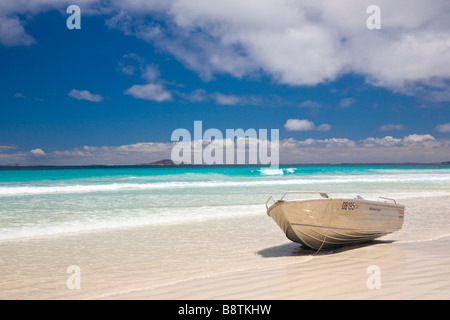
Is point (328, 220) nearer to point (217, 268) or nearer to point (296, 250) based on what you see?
point (296, 250)

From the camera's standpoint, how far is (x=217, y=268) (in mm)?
5984

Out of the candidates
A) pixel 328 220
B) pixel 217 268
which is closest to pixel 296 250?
pixel 328 220

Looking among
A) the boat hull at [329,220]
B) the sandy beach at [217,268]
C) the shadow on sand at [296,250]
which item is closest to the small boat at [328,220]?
the boat hull at [329,220]

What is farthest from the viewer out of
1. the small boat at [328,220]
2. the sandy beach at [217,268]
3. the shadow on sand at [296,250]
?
the shadow on sand at [296,250]

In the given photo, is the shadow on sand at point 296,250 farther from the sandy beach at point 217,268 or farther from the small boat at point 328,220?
the small boat at point 328,220

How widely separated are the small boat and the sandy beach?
0.30 meters

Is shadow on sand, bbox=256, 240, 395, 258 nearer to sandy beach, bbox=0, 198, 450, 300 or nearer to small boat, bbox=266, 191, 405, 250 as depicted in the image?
→ sandy beach, bbox=0, 198, 450, 300

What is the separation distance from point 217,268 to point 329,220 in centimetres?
260


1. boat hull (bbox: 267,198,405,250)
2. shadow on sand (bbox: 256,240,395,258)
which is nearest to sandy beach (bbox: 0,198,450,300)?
shadow on sand (bbox: 256,240,395,258)

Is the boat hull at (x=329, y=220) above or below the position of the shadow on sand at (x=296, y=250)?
above

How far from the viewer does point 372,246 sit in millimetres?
7543

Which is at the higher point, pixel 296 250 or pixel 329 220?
pixel 329 220

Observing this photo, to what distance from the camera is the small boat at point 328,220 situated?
656cm
